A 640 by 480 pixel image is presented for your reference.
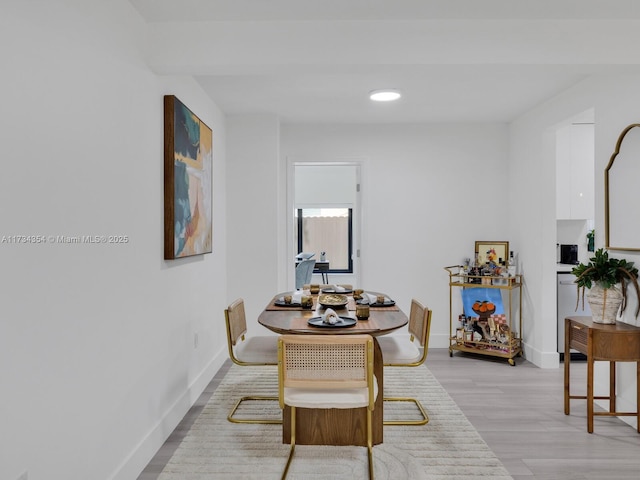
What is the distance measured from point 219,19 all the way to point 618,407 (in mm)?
3574

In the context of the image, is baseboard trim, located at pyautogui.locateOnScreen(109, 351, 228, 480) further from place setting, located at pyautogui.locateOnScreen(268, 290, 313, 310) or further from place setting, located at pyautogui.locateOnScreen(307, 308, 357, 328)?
place setting, located at pyautogui.locateOnScreen(307, 308, 357, 328)

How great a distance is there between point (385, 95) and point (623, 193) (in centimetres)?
191

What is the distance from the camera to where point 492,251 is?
15.4ft

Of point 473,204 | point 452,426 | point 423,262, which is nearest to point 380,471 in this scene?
point 452,426

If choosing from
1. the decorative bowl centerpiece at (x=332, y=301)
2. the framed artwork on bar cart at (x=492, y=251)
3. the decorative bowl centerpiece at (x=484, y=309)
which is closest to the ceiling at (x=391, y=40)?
the decorative bowl centerpiece at (x=332, y=301)

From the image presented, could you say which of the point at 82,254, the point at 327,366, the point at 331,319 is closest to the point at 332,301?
the point at 331,319

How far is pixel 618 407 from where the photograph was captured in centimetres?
299

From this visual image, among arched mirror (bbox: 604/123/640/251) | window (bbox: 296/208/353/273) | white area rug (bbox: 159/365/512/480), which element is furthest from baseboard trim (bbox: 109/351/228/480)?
window (bbox: 296/208/353/273)

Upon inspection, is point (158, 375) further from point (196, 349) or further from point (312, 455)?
point (312, 455)

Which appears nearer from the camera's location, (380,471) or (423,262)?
(380,471)

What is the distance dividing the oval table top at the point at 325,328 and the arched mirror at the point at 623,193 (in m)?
1.58

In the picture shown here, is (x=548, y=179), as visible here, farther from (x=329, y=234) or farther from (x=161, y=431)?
(x=329, y=234)

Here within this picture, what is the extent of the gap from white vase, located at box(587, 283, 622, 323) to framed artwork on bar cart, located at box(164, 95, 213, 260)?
2.74m

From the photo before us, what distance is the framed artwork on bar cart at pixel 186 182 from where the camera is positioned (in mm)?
2732
